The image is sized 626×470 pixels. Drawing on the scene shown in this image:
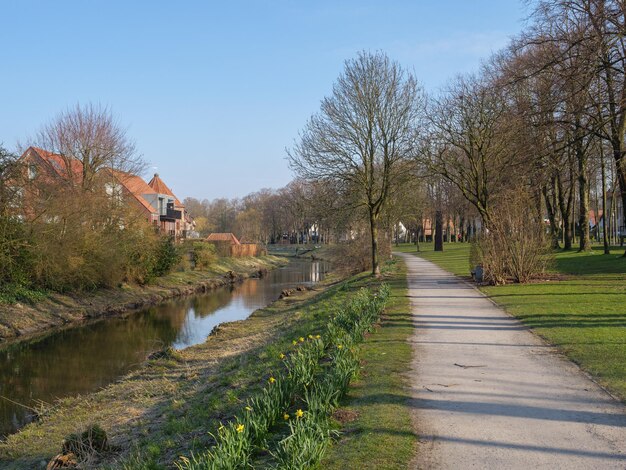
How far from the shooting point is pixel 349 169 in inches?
957

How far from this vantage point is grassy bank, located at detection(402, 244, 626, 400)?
320 inches

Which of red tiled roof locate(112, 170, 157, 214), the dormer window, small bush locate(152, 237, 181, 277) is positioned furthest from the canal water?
red tiled roof locate(112, 170, 157, 214)

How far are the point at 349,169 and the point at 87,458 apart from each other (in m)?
18.5

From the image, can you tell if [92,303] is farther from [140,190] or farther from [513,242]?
[140,190]

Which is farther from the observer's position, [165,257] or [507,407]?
[165,257]

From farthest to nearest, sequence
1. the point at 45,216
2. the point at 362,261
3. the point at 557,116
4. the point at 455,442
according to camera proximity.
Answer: the point at 362,261, the point at 45,216, the point at 557,116, the point at 455,442

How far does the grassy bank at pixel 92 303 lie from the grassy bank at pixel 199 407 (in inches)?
342

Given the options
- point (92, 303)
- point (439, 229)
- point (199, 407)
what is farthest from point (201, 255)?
point (199, 407)

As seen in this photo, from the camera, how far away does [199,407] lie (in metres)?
9.04

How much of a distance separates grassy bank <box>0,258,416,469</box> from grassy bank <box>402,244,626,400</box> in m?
2.61

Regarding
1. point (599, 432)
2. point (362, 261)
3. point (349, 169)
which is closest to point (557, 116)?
point (349, 169)

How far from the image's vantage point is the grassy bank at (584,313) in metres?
8.12

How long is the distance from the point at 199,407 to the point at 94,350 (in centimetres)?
986

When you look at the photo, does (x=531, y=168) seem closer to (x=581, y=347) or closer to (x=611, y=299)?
(x=611, y=299)
